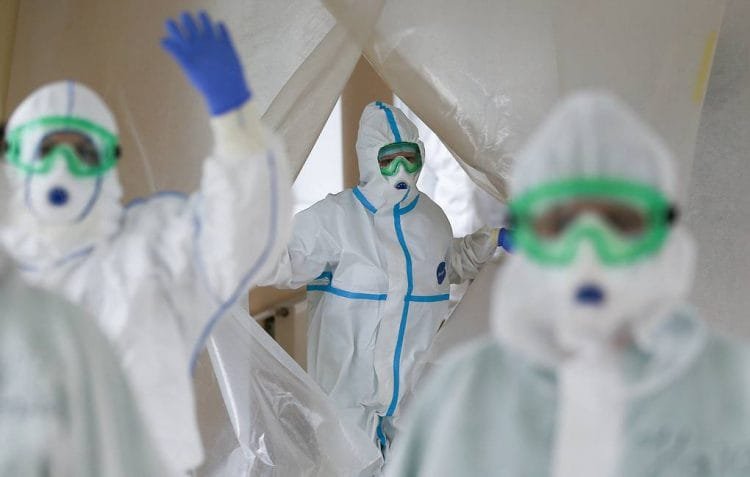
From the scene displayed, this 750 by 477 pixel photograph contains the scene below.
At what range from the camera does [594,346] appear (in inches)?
41.3

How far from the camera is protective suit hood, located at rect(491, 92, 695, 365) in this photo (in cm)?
102

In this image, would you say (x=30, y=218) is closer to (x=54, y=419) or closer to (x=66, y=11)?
(x=54, y=419)

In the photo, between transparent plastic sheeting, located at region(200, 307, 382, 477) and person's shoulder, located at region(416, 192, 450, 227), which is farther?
person's shoulder, located at region(416, 192, 450, 227)

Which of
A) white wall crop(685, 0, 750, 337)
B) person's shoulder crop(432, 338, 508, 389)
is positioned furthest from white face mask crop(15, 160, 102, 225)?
white wall crop(685, 0, 750, 337)

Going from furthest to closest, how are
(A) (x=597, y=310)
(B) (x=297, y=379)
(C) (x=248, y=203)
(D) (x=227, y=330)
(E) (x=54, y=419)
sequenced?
(B) (x=297, y=379) → (D) (x=227, y=330) → (C) (x=248, y=203) → (E) (x=54, y=419) → (A) (x=597, y=310)

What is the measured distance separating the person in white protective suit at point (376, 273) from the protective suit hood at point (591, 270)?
1.47 metres

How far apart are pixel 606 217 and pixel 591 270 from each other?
0.06 m

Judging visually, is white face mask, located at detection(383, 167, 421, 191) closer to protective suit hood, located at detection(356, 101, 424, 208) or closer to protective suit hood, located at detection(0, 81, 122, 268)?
protective suit hood, located at detection(356, 101, 424, 208)

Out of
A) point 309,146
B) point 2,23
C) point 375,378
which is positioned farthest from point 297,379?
point 2,23

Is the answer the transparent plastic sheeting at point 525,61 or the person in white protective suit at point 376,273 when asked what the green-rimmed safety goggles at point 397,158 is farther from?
the transparent plastic sheeting at point 525,61

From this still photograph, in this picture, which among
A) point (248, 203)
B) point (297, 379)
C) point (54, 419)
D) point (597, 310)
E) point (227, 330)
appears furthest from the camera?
point (297, 379)

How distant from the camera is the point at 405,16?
2.28 metres

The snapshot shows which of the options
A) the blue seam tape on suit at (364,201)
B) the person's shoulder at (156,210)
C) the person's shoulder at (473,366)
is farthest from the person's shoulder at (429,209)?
the person's shoulder at (473,366)

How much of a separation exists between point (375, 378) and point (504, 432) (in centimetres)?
147
